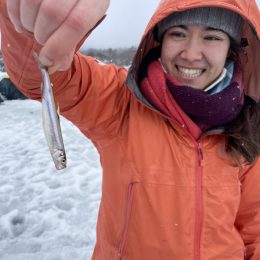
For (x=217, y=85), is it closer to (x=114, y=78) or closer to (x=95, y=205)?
(x=114, y=78)

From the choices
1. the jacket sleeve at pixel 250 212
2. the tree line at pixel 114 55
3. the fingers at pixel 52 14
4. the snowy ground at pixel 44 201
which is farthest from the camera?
the tree line at pixel 114 55

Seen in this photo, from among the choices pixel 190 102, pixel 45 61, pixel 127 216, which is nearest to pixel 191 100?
pixel 190 102

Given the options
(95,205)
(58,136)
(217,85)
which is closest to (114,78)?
(217,85)

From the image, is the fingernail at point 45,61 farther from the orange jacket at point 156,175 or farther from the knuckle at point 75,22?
the orange jacket at point 156,175

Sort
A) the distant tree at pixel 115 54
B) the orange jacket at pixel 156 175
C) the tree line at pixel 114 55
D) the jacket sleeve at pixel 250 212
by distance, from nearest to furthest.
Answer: the orange jacket at pixel 156 175 → the jacket sleeve at pixel 250 212 → the tree line at pixel 114 55 → the distant tree at pixel 115 54

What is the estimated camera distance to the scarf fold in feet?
5.95

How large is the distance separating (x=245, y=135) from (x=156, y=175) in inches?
21.6

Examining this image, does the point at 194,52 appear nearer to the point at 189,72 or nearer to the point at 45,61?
the point at 189,72

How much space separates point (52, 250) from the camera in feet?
12.3

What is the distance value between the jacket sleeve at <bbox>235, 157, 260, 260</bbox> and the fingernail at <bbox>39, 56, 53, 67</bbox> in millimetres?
1311

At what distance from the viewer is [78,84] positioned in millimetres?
1547

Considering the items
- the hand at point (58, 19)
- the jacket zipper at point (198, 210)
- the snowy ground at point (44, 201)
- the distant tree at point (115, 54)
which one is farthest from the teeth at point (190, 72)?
the distant tree at point (115, 54)

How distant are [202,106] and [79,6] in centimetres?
107

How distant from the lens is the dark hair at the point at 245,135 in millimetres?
1845
